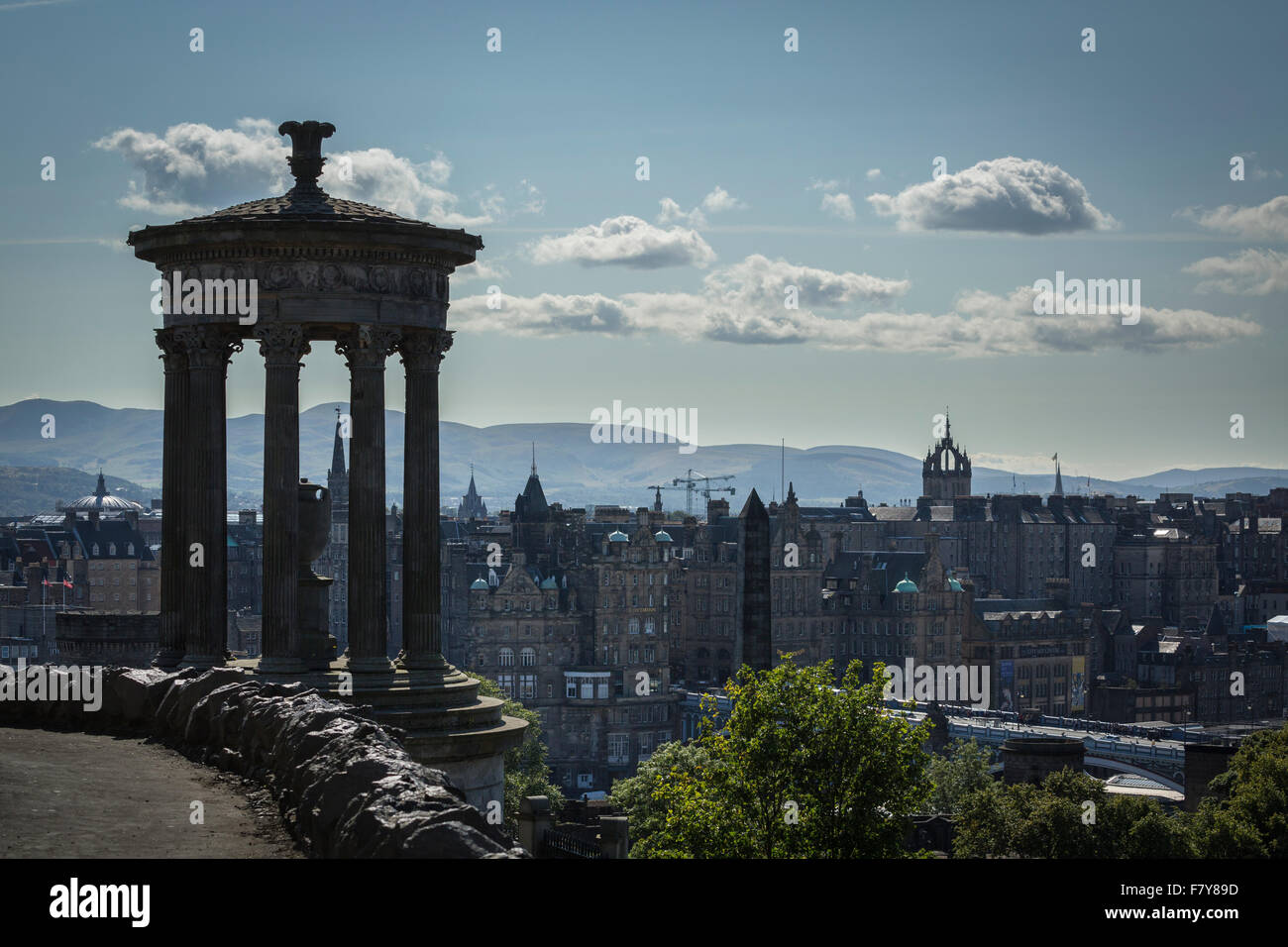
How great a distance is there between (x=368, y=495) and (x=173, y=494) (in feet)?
10.8

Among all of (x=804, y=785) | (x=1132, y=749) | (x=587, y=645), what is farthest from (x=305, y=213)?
(x=587, y=645)

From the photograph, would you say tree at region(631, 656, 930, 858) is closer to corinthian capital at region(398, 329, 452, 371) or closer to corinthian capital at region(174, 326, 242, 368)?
corinthian capital at region(398, 329, 452, 371)

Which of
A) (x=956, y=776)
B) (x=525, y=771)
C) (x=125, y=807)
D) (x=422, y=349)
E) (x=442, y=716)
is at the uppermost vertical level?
(x=422, y=349)

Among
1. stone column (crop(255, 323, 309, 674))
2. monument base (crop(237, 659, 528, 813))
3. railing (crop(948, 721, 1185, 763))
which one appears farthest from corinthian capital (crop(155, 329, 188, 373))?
railing (crop(948, 721, 1185, 763))

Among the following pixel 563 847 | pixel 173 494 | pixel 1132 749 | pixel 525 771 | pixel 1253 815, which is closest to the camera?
pixel 173 494

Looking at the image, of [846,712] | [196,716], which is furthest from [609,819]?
[196,716]

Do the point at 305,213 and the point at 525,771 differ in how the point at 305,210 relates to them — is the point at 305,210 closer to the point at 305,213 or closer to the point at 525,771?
the point at 305,213

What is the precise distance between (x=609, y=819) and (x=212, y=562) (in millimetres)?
11149

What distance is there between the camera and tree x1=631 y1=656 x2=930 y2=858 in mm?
37656

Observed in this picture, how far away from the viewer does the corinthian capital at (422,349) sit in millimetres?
28578

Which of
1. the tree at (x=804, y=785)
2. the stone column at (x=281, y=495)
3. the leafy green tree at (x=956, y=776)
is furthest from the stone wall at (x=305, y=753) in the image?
the leafy green tree at (x=956, y=776)

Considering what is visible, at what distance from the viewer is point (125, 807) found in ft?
58.9

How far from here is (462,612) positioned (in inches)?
7062
